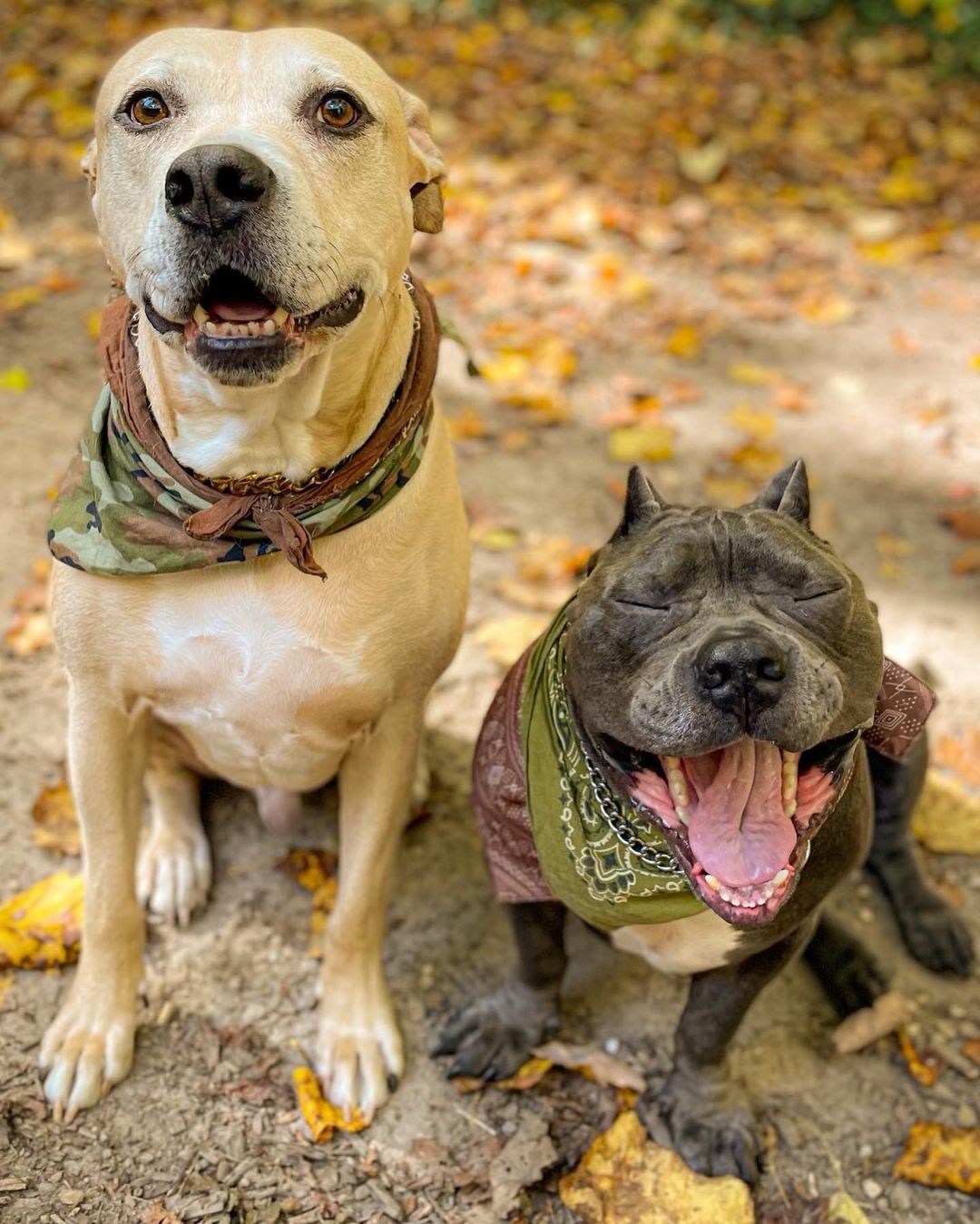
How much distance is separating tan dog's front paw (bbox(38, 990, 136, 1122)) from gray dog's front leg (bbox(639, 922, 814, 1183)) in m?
1.15

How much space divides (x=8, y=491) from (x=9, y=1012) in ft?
6.58

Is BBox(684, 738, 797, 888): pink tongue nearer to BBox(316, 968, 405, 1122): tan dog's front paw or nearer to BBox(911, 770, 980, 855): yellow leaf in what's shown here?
BBox(316, 968, 405, 1122): tan dog's front paw

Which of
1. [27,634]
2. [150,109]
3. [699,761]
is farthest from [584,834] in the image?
[27,634]

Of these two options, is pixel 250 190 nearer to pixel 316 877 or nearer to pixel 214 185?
pixel 214 185

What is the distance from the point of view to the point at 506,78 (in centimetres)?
768

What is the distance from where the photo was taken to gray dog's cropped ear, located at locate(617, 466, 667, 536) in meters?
2.45

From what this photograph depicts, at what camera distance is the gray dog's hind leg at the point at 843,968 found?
9.98 ft

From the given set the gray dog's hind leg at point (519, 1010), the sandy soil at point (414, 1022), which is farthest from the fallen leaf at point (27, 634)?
the gray dog's hind leg at point (519, 1010)

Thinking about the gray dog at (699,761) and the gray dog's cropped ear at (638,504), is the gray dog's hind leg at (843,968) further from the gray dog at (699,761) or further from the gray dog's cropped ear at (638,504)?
the gray dog's cropped ear at (638,504)

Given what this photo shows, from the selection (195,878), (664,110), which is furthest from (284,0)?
(195,878)

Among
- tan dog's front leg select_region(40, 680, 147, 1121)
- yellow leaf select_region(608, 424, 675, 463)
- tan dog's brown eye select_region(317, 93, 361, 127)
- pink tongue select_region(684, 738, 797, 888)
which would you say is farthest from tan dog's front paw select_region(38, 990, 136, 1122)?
yellow leaf select_region(608, 424, 675, 463)

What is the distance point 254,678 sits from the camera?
248 cm

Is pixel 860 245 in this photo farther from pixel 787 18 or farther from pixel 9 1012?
pixel 9 1012

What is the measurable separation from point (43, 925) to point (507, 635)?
1657 millimetres
